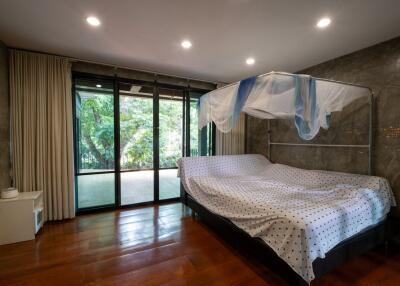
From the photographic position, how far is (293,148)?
3.48m

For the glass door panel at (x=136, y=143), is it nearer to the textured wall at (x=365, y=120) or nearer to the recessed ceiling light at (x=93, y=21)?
the recessed ceiling light at (x=93, y=21)

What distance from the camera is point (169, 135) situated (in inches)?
154

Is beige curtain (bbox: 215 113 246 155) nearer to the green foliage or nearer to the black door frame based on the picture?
the black door frame

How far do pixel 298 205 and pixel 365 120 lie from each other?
1.78 m

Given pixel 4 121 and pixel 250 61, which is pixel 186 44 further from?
pixel 4 121

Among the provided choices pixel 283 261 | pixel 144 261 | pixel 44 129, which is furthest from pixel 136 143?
pixel 283 261

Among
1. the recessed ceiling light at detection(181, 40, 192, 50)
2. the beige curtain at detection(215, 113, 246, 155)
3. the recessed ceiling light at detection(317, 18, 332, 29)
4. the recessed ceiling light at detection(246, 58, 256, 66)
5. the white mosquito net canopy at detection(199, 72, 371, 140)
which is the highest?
the recessed ceiling light at detection(181, 40, 192, 50)

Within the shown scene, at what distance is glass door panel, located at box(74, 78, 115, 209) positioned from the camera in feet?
10.6

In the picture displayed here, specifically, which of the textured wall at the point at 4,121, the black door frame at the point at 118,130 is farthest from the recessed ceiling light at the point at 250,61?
the textured wall at the point at 4,121

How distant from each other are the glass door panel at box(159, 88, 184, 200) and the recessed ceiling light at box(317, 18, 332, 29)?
2542 mm

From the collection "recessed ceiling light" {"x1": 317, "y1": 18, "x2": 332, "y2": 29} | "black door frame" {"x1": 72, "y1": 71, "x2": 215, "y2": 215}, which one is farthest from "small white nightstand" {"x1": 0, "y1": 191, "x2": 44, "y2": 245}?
"recessed ceiling light" {"x1": 317, "y1": 18, "x2": 332, "y2": 29}

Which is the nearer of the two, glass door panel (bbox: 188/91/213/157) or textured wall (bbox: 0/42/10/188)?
textured wall (bbox: 0/42/10/188)

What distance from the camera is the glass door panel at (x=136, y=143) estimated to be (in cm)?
353

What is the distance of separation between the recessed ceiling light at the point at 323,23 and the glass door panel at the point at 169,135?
254cm
